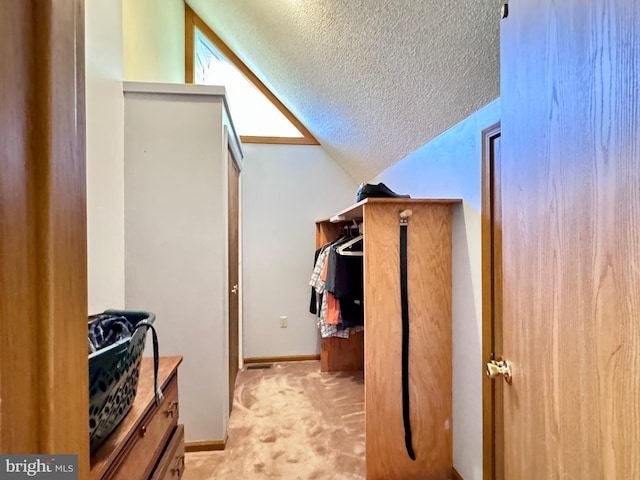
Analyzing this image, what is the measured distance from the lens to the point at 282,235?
3689 mm

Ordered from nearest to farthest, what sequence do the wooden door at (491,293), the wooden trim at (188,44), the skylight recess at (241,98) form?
the wooden door at (491,293) < the wooden trim at (188,44) < the skylight recess at (241,98)

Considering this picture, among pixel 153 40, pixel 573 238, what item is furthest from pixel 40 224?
pixel 153 40

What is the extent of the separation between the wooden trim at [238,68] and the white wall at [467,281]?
2.10m

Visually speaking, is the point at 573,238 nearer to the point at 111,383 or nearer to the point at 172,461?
the point at 111,383

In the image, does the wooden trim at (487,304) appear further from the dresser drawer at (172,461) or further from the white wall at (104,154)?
the white wall at (104,154)

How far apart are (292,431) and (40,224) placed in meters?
2.38

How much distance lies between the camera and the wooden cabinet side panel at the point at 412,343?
1755 mm

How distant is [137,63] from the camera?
2205 millimetres

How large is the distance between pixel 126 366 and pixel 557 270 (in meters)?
1.06

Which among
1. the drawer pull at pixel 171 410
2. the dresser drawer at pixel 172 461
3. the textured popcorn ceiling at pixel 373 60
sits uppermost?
the textured popcorn ceiling at pixel 373 60

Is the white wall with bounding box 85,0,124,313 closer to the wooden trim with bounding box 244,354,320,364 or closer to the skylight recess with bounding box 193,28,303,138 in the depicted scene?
the skylight recess with bounding box 193,28,303,138

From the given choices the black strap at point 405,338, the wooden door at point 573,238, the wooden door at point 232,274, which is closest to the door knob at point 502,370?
the wooden door at point 573,238

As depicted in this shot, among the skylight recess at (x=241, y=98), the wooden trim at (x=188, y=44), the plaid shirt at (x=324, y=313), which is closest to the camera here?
the plaid shirt at (x=324, y=313)

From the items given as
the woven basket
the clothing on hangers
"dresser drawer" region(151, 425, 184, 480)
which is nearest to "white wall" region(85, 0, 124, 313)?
"dresser drawer" region(151, 425, 184, 480)
